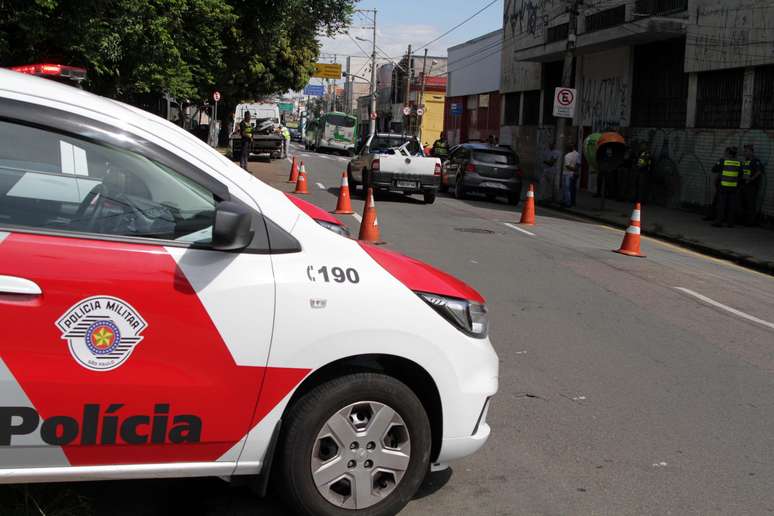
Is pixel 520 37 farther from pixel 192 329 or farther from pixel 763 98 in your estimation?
pixel 192 329

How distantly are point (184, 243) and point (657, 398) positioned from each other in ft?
13.2

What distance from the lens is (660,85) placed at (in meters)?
26.5

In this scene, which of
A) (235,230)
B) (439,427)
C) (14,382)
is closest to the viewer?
(14,382)

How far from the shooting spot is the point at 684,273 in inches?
488

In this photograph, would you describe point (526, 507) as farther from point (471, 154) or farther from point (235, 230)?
point (471, 154)

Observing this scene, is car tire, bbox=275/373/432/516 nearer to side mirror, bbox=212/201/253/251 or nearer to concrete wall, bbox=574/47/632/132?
side mirror, bbox=212/201/253/251

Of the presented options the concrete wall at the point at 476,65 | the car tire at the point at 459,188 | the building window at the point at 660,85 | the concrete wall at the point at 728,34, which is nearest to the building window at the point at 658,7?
the building window at the point at 660,85

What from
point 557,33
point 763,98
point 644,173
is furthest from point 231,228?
point 557,33

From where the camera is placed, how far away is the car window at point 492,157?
23.8 meters

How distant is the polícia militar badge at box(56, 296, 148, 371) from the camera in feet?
10.5

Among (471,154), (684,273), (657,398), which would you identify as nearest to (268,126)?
(471,154)

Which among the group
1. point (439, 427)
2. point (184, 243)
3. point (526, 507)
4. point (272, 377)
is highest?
point (184, 243)

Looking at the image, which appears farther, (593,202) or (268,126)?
(268,126)

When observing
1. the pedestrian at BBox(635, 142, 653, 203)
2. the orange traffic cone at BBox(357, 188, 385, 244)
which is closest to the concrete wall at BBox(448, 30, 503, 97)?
the pedestrian at BBox(635, 142, 653, 203)
